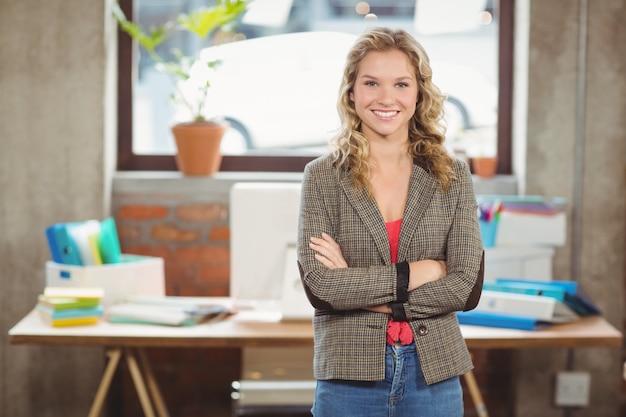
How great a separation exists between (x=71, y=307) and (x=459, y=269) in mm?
1331

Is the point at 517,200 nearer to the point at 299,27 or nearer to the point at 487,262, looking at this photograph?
the point at 487,262

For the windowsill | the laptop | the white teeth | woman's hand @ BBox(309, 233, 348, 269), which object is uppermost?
the white teeth

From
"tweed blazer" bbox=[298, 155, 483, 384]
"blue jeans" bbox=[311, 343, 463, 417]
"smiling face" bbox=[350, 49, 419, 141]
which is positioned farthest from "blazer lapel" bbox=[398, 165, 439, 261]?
"blue jeans" bbox=[311, 343, 463, 417]

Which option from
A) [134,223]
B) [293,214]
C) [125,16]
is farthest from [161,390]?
[125,16]

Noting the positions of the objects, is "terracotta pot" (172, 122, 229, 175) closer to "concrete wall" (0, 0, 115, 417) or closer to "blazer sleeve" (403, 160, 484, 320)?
"concrete wall" (0, 0, 115, 417)

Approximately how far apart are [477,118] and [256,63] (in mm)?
972

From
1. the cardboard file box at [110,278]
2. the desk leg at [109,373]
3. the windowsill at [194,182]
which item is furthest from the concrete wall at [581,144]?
the desk leg at [109,373]

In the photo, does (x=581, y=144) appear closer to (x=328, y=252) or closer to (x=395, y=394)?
(x=328, y=252)

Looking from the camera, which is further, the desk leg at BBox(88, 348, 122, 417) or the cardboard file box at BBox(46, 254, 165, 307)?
the cardboard file box at BBox(46, 254, 165, 307)

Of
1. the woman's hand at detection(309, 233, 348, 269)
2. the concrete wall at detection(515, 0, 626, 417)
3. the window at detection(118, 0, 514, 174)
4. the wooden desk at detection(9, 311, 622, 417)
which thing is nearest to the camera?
the woman's hand at detection(309, 233, 348, 269)

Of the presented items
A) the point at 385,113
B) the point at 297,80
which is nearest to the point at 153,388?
the point at 297,80

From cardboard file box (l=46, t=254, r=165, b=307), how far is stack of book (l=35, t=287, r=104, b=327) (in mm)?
135

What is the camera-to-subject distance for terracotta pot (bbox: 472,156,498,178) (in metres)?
3.75

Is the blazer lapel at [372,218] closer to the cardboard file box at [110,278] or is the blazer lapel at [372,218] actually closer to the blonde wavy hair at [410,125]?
the blonde wavy hair at [410,125]
